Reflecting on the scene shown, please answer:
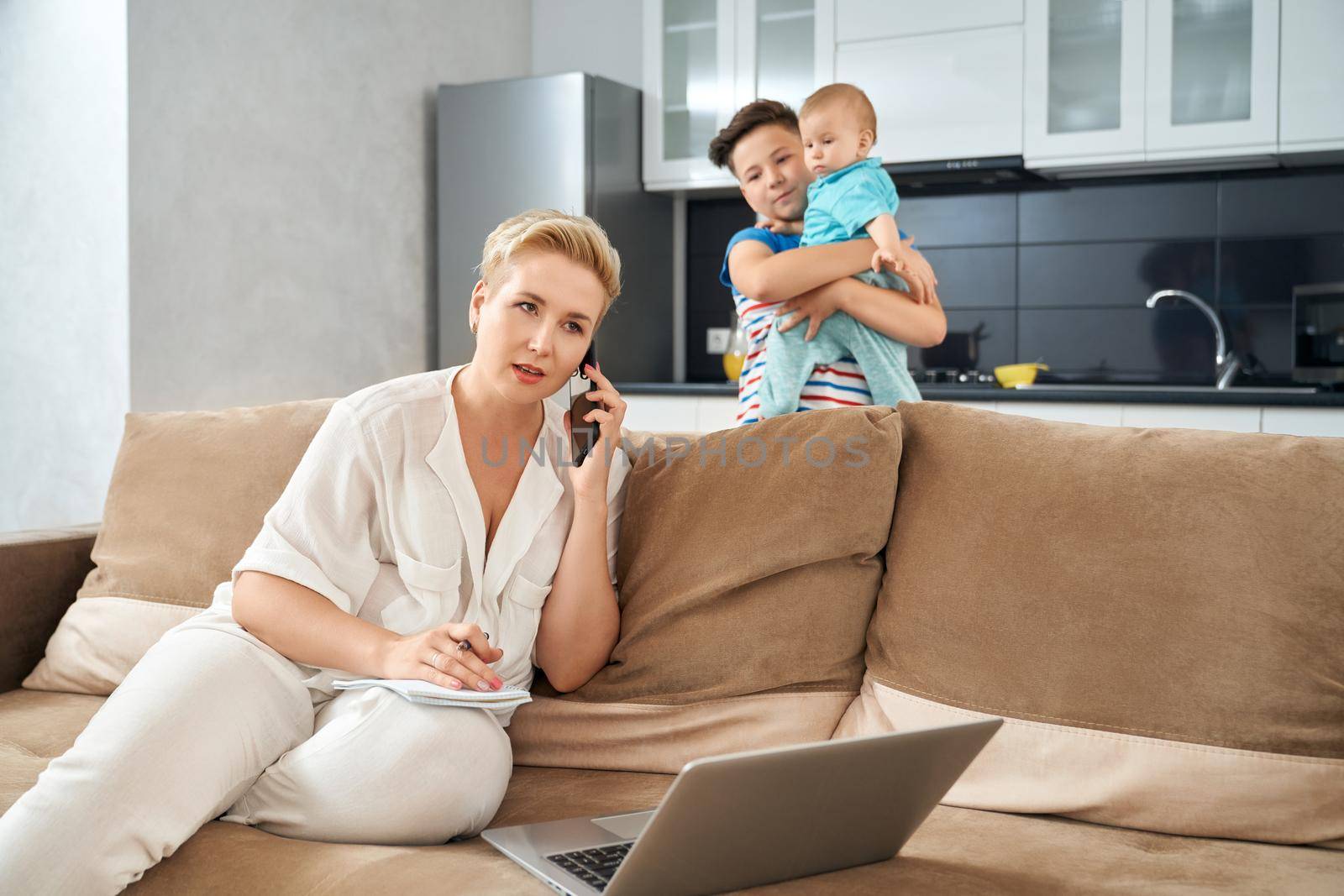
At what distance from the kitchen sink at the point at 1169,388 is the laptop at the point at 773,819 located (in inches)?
92.6

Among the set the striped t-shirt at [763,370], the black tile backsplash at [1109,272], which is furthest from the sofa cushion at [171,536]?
the black tile backsplash at [1109,272]

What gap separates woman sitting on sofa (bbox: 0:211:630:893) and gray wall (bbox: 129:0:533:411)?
2038 millimetres

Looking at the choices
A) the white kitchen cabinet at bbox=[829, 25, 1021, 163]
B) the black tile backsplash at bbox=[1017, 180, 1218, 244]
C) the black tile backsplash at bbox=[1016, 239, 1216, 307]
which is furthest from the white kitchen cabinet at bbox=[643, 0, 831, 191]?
the black tile backsplash at bbox=[1016, 239, 1216, 307]

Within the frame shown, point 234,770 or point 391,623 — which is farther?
point 391,623

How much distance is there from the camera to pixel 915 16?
13.0 ft

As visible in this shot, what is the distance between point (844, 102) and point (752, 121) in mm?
164

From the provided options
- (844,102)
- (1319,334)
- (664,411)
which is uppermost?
(844,102)

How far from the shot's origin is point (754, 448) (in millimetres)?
1692

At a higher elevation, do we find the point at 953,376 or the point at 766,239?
the point at 766,239

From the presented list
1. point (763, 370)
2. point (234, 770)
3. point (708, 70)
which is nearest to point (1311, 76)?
point (708, 70)

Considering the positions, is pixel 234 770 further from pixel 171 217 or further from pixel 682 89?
pixel 682 89

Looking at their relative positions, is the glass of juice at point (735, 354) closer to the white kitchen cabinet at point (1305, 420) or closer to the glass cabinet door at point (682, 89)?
the glass cabinet door at point (682, 89)

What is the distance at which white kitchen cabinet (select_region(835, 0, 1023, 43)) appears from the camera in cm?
385

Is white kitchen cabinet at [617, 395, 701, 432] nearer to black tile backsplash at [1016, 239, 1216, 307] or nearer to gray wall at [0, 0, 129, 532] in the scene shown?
black tile backsplash at [1016, 239, 1216, 307]
